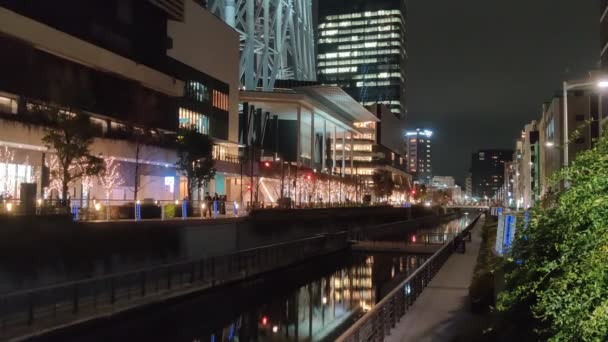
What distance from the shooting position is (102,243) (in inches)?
1184

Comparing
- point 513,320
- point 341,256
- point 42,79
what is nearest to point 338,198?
point 341,256

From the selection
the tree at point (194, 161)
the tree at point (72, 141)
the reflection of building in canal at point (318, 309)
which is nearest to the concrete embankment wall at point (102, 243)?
the tree at point (72, 141)

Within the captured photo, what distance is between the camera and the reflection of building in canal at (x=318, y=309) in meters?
25.6

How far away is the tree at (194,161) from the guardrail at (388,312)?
3285 cm

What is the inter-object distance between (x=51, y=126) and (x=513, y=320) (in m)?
39.7

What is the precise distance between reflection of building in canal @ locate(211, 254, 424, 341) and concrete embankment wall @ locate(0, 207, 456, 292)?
7363 mm

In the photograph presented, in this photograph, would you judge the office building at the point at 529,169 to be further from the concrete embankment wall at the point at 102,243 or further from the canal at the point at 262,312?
the canal at the point at 262,312

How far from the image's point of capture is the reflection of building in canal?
2556 cm

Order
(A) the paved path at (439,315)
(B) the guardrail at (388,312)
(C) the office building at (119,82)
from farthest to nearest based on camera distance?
(C) the office building at (119,82), (A) the paved path at (439,315), (B) the guardrail at (388,312)

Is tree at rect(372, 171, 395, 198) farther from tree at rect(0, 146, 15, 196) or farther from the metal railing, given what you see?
tree at rect(0, 146, 15, 196)

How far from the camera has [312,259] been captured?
172 ft

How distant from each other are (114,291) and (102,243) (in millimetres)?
6047

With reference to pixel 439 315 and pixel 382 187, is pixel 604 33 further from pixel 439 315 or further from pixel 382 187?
pixel 382 187

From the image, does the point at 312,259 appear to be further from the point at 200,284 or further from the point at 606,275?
the point at 606,275
